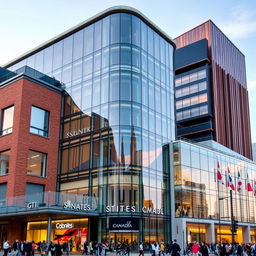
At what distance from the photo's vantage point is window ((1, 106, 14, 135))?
45.3 metres

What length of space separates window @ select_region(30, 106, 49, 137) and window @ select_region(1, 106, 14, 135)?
2539 millimetres

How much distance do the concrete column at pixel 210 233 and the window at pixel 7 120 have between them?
92.0 feet

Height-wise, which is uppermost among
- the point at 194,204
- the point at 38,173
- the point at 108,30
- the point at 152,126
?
the point at 108,30

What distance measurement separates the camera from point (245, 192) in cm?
6103

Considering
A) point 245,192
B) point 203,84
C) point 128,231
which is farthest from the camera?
point 203,84

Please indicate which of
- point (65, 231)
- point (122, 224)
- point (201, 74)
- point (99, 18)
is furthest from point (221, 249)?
point (201, 74)

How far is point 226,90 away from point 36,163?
224 feet

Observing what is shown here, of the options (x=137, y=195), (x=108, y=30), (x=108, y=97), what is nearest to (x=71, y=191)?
(x=137, y=195)

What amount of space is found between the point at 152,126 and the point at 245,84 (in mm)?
75866

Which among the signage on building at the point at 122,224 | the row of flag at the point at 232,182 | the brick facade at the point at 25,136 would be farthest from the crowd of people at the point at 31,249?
the row of flag at the point at 232,182

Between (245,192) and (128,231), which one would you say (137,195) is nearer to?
(128,231)

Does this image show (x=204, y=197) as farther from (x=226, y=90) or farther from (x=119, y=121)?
(x=226, y=90)

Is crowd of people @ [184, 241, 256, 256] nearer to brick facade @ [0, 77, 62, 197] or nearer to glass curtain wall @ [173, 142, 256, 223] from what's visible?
glass curtain wall @ [173, 142, 256, 223]

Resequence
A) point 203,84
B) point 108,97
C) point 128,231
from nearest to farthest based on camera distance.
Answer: point 128,231 < point 108,97 < point 203,84
